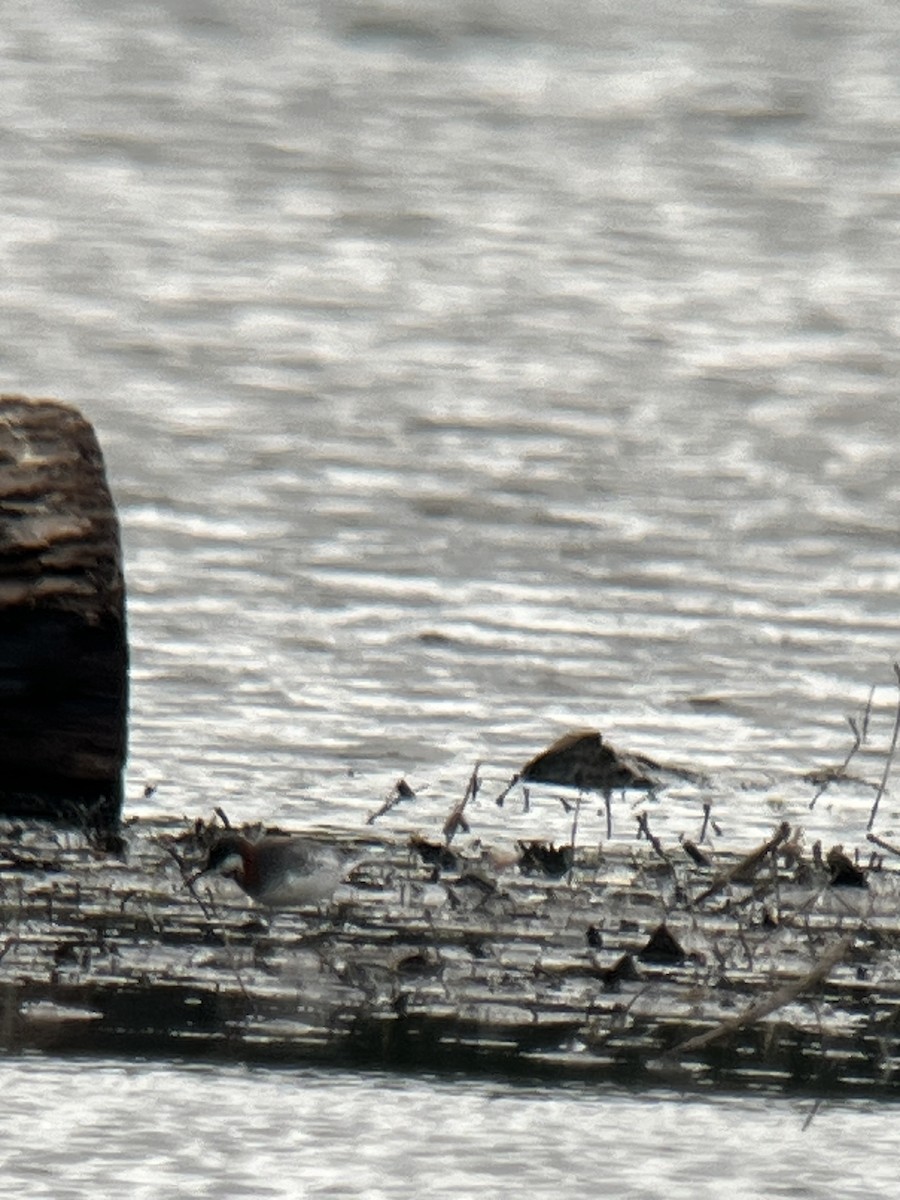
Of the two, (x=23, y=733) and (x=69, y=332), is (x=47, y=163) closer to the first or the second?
(x=69, y=332)

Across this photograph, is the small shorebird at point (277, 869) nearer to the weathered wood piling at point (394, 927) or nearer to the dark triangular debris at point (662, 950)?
the weathered wood piling at point (394, 927)

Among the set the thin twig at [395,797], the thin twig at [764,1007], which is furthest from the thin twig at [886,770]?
the thin twig at [764,1007]

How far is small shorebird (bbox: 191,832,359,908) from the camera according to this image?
3.12 metres

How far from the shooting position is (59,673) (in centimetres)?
352

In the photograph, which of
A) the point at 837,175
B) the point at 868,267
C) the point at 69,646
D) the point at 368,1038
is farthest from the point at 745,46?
the point at 368,1038

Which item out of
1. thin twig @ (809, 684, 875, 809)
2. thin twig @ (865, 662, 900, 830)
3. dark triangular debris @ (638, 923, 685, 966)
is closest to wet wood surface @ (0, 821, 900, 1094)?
dark triangular debris @ (638, 923, 685, 966)

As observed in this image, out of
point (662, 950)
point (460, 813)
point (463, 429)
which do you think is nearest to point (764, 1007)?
point (662, 950)

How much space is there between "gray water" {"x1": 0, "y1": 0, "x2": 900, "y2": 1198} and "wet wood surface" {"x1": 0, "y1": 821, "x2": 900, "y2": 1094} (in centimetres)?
12

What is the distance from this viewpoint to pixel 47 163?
8336 mm

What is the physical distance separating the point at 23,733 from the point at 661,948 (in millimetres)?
923

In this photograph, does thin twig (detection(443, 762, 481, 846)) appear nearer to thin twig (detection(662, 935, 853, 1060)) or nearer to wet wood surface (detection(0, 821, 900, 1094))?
wet wood surface (detection(0, 821, 900, 1094))

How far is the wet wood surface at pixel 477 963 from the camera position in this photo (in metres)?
2.63

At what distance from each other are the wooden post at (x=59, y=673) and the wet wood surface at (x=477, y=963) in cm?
8

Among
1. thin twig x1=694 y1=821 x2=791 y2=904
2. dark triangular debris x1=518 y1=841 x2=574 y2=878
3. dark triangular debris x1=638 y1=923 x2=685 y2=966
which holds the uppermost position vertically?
thin twig x1=694 y1=821 x2=791 y2=904
